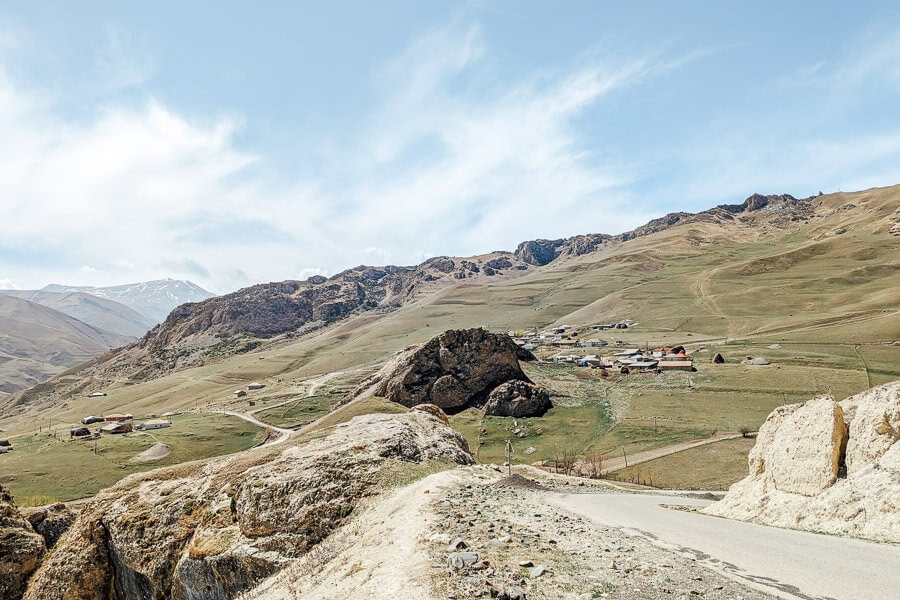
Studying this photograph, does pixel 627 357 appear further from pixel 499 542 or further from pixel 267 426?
pixel 499 542

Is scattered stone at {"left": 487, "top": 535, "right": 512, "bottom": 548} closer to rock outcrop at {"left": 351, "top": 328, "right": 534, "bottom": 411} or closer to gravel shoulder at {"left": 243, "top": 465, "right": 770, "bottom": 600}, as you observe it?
gravel shoulder at {"left": 243, "top": 465, "right": 770, "bottom": 600}

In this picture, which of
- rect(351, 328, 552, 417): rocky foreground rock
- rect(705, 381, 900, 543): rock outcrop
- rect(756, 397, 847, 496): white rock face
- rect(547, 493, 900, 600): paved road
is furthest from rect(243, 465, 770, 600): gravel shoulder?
rect(351, 328, 552, 417): rocky foreground rock

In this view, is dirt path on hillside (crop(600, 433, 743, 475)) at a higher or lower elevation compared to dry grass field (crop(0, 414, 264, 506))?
lower

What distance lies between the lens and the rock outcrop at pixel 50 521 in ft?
111

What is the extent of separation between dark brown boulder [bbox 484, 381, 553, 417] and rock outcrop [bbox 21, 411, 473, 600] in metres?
70.0

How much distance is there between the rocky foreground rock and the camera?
4323 inches

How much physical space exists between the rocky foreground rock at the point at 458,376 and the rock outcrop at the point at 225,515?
257 feet

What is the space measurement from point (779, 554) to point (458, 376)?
348 feet

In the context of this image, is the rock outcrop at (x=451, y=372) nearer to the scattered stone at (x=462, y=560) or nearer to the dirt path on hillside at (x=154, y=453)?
the dirt path on hillside at (x=154, y=453)

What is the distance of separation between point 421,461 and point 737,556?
57.9 ft

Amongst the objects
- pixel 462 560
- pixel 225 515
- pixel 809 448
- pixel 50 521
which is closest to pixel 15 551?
pixel 50 521

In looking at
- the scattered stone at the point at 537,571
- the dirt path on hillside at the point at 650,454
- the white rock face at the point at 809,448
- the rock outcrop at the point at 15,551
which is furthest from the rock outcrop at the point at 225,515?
the dirt path on hillside at the point at 650,454

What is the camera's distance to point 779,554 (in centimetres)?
1341

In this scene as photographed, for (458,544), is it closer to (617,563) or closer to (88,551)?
(617,563)
